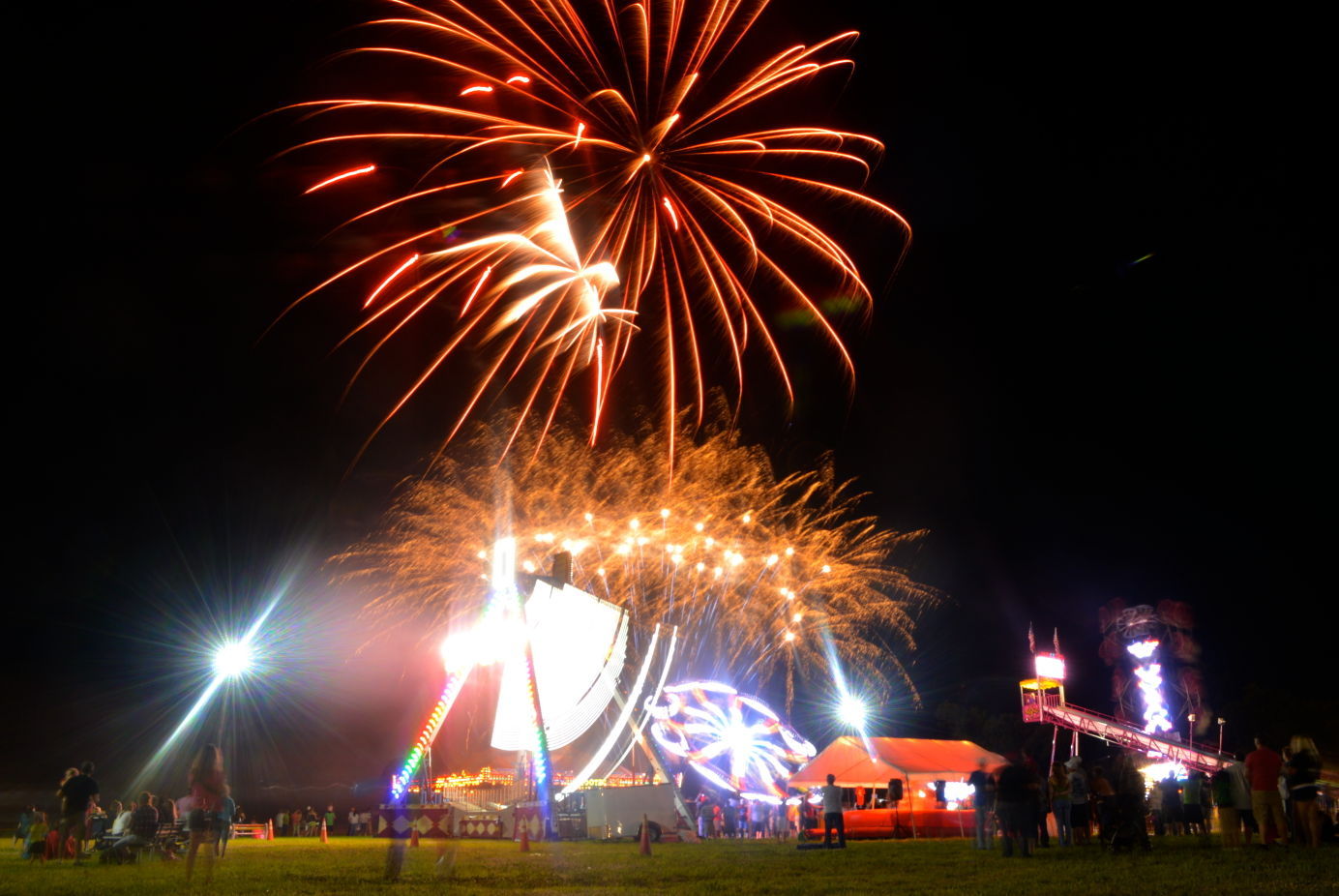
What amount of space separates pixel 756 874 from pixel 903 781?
21.9 metres

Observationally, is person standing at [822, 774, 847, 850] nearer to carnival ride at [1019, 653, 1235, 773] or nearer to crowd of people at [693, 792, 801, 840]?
crowd of people at [693, 792, 801, 840]

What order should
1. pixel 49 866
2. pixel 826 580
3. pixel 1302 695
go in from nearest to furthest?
pixel 49 866, pixel 826 580, pixel 1302 695

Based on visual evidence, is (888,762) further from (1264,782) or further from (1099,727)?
(1099,727)

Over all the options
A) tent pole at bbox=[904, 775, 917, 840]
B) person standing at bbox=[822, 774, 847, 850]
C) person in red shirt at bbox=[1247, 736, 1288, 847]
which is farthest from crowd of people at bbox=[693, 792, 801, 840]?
person in red shirt at bbox=[1247, 736, 1288, 847]

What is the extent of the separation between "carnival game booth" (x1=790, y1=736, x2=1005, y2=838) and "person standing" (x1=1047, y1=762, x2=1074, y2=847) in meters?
9.48

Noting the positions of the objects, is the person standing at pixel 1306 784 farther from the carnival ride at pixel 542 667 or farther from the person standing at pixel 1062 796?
the carnival ride at pixel 542 667

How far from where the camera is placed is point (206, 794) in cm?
1300

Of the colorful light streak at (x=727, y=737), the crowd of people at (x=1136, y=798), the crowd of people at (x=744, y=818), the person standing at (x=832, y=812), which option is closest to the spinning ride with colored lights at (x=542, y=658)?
the person standing at (x=832, y=812)

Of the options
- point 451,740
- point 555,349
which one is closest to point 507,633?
point 555,349

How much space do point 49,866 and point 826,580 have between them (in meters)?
26.7

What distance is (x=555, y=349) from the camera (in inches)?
1126

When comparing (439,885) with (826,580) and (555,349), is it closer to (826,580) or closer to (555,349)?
(555,349)

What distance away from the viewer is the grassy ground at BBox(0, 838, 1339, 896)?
11.3 metres

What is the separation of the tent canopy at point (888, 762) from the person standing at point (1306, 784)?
17.1 m
